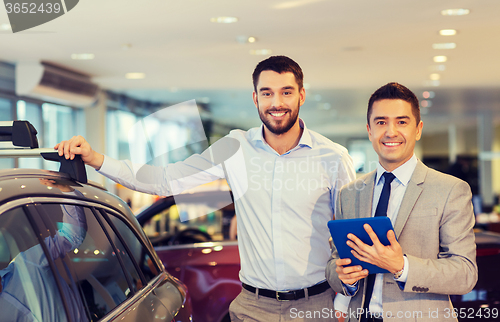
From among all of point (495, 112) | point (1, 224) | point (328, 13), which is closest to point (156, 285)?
point (1, 224)

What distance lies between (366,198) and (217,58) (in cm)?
537

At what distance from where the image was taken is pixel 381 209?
167 cm

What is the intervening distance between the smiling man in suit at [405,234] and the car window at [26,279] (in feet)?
2.80

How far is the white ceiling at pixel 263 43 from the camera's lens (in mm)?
4625

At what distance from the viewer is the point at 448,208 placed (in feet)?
5.04

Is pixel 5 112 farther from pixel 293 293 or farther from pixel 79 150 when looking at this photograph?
pixel 293 293

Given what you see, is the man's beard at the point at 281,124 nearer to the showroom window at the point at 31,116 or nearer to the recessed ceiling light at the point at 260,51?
the recessed ceiling light at the point at 260,51

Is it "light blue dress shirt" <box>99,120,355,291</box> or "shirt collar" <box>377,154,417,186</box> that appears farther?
"light blue dress shirt" <box>99,120,355,291</box>

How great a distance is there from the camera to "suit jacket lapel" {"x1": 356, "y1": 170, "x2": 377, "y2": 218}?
1716 millimetres

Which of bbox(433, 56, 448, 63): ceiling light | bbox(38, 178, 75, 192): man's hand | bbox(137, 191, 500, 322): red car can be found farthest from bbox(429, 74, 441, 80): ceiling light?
bbox(38, 178, 75, 192): man's hand

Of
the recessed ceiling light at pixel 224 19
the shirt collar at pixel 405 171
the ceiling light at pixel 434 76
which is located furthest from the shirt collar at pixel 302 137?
the ceiling light at pixel 434 76

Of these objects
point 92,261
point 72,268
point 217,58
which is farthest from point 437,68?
point 72,268

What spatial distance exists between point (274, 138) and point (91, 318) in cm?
105

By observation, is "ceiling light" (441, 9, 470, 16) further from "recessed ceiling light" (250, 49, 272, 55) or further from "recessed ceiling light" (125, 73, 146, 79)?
"recessed ceiling light" (125, 73, 146, 79)
